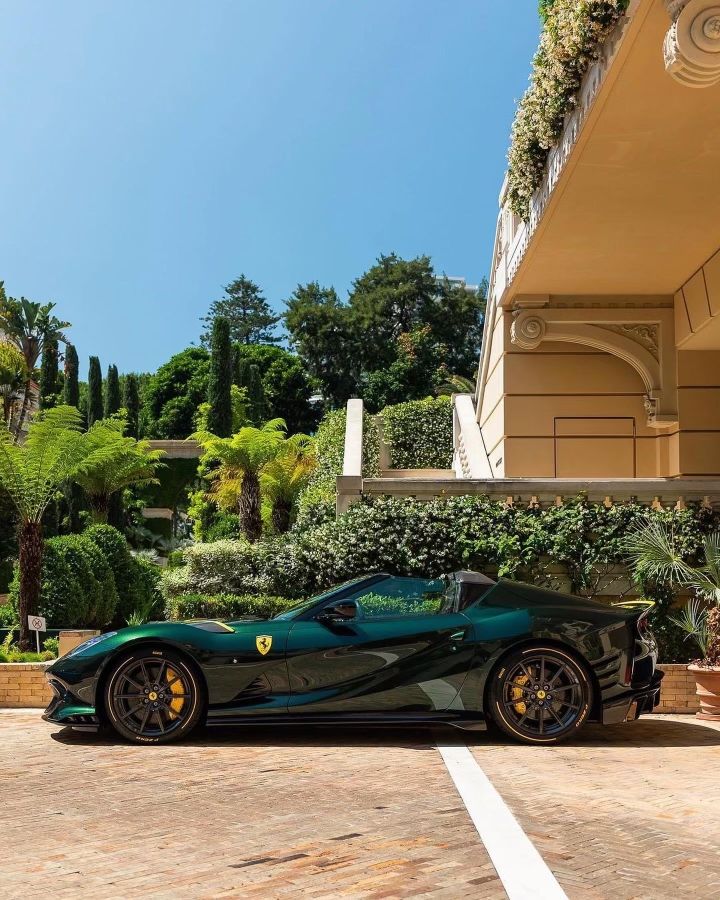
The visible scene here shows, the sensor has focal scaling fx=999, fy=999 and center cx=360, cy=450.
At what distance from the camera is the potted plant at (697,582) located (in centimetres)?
877

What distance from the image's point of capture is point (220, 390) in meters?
48.6

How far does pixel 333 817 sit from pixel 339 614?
2239 mm

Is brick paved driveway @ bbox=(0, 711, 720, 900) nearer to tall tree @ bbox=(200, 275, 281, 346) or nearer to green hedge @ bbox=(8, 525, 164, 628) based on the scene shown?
green hedge @ bbox=(8, 525, 164, 628)

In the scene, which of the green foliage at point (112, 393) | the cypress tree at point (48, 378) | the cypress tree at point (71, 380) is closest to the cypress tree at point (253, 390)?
the green foliage at point (112, 393)

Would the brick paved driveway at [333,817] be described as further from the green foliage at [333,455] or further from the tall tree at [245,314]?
the tall tree at [245,314]

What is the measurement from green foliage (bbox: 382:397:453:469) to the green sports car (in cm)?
1452

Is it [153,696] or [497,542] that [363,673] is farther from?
[497,542]

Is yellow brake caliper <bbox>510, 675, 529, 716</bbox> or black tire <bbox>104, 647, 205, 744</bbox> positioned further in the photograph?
yellow brake caliper <bbox>510, 675, 529, 716</bbox>

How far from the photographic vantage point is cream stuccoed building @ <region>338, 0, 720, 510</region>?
27.3 ft

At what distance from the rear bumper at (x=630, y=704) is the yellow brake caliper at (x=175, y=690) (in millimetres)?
2883

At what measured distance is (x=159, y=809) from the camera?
480cm

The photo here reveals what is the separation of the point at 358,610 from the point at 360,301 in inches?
1928

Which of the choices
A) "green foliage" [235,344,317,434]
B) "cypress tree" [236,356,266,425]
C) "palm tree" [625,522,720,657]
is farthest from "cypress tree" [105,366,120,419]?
"palm tree" [625,522,720,657]

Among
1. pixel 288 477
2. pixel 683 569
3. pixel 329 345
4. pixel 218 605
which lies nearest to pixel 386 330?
pixel 329 345
